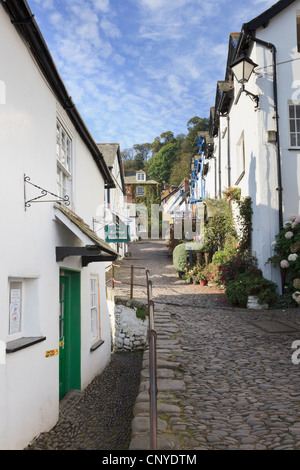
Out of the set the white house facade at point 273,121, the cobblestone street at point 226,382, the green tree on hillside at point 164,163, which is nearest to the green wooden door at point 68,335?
the cobblestone street at point 226,382

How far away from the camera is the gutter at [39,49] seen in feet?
13.3

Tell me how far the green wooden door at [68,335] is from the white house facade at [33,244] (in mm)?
17

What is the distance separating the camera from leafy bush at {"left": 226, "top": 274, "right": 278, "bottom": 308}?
9.67 meters

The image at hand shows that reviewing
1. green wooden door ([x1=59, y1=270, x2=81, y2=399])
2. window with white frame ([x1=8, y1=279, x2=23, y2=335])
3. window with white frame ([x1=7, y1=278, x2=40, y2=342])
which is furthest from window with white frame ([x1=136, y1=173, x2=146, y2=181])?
window with white frame ([x1=8, y1=279, x2=23, y2=335])

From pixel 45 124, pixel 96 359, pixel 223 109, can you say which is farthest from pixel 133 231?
pixel 45 124

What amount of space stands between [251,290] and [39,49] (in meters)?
7.28

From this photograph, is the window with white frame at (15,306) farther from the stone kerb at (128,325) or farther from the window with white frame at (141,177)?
the window with white frame at (141,177)

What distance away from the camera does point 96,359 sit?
7.91 meters

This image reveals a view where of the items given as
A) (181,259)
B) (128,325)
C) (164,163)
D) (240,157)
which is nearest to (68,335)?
(128,325)

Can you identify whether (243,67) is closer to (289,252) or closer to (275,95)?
(275,95)

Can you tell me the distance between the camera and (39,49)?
479cm

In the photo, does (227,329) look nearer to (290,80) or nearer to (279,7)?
(290,80)

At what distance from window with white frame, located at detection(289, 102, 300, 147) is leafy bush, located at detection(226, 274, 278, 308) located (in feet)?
12.2

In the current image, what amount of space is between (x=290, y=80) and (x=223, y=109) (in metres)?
4.86
